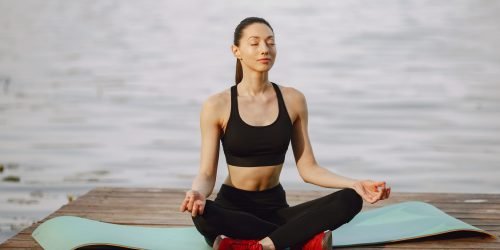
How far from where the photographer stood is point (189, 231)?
240 inches

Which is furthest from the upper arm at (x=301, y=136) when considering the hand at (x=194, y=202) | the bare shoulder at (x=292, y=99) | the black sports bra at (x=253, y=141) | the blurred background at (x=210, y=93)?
the blurred background at (x=210, y=93)

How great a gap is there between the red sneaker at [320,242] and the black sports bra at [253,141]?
533mm

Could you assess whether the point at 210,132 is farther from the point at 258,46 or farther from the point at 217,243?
the point at 217,243

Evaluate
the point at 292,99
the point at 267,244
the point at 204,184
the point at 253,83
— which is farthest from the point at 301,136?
the point at 267,244

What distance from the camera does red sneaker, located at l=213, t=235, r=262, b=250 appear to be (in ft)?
17.2

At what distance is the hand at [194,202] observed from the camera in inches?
197

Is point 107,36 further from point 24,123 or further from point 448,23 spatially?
point 24,123

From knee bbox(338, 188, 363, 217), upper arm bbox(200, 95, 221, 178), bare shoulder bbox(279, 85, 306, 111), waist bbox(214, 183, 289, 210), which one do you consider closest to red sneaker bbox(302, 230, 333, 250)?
knee bbox(338, 188, 363, 217)

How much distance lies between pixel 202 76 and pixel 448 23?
40.2 feet

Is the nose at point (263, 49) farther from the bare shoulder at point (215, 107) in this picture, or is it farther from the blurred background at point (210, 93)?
the blurred background at point (210, 93)

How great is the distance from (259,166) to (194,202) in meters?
0.67

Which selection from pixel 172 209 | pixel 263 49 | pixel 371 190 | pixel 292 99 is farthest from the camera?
pixel 172 209

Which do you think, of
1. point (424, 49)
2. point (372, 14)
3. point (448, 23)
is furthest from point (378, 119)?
point (372, 14)

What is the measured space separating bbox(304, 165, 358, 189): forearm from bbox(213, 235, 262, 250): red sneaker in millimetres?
572
